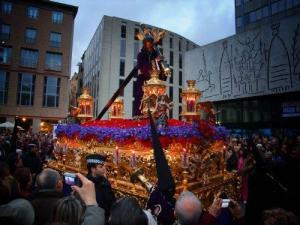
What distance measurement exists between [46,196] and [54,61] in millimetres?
42655

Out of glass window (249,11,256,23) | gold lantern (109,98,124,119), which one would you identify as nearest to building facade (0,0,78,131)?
glass window (249,11,256,23)

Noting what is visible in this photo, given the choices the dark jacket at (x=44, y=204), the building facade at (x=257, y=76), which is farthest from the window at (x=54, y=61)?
the dark jacket at (x=44, y=204)

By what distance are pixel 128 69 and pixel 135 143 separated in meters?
42.7

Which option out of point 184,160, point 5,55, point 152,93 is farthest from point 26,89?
point 184,160

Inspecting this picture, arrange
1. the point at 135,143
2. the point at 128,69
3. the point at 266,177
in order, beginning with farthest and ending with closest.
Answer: the point at 128,69, the point at 135,143, the point at 266,177

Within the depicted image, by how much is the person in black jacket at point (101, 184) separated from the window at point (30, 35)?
1651 inches

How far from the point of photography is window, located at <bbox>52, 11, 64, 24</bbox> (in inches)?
1721

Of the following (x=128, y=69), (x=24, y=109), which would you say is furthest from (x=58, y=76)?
(x=128, y=69)

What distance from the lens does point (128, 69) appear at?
166ft

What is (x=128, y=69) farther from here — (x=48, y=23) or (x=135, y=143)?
(x=135, y=143)

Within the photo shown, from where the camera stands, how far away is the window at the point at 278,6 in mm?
36000

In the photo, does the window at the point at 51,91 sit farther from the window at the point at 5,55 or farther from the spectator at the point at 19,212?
the spectator at the point at 19,212

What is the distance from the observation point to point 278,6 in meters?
36.6

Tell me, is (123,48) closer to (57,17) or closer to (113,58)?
(113,58)
